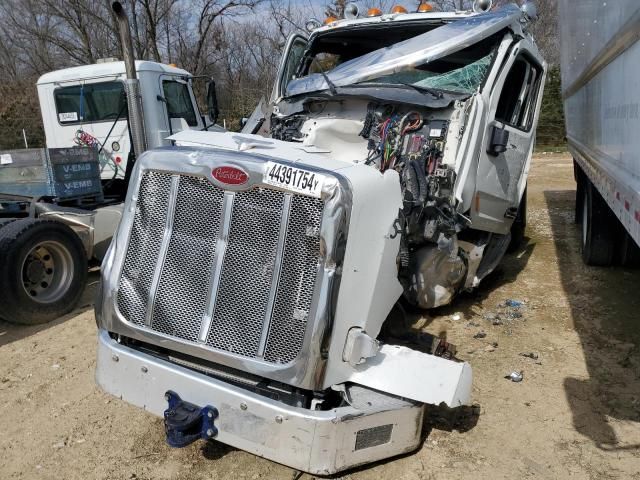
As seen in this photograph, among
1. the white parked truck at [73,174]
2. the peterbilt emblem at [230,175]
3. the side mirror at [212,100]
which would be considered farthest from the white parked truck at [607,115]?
the side mirror at [212,100]

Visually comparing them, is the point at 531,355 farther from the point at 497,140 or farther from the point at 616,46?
the point at 616,46

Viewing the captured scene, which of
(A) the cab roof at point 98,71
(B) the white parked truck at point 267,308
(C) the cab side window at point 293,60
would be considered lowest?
(B) the white parked truck at point 267,308

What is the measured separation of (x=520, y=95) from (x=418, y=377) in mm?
3457

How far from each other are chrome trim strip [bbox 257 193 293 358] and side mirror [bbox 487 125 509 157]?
2411 mm

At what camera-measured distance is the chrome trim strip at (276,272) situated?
2773 millimetres

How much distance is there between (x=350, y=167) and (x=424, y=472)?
170 cm

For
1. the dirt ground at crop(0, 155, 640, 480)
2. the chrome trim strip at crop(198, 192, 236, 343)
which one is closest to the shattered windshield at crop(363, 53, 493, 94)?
the dirt ground at crop(0, 155, 640, 480)

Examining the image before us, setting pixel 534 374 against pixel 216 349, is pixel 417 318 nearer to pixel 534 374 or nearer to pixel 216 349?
pixel 534 374

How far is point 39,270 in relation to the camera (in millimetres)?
5250

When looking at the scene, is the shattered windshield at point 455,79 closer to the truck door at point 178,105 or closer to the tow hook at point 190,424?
the tow hook at point 190,424

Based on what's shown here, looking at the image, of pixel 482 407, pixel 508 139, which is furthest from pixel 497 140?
pixel 482 407

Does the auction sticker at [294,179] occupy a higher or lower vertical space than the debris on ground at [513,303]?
higher

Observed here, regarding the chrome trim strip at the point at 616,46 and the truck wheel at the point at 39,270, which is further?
the truck wheel at the point at 39,270

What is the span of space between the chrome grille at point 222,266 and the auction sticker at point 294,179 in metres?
0.05
